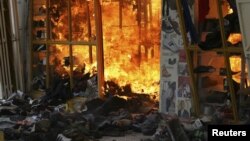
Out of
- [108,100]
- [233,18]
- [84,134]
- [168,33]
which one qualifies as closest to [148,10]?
[168,33]

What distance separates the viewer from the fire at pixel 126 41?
39.5ft

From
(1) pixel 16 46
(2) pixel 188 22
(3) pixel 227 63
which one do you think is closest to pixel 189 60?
(2) pixel 188 22

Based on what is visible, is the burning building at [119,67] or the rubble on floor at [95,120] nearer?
the rubble on floor at [95,120]

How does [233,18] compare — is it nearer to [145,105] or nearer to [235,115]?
[235,115]

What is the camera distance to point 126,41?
40.9 ft

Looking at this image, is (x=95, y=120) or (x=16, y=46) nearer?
(x=95, y=120)

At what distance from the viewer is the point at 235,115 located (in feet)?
31.9

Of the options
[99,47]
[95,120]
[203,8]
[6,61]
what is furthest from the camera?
[6,61]

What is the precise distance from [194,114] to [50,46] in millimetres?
4745

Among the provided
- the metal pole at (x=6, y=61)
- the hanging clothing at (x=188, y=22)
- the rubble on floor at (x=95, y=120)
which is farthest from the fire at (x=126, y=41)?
the hanging clothing at (x=188, y=22)

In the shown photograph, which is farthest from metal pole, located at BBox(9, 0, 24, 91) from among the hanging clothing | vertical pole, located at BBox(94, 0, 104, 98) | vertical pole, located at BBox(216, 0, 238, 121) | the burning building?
vertical pole, located at BBox(216, 0, 238, 121)

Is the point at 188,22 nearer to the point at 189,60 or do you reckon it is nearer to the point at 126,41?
the point at 189,60

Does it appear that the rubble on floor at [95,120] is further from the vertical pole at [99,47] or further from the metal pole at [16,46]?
the metal pole at [16,46]

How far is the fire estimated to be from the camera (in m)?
12.1
